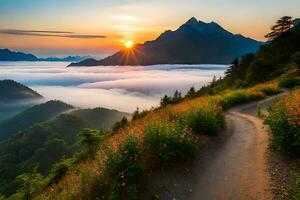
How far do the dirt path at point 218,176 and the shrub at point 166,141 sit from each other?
383 millimetres


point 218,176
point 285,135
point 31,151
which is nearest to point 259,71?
point 285,135

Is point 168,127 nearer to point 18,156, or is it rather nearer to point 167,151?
point 167,151

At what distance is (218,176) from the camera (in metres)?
9.26

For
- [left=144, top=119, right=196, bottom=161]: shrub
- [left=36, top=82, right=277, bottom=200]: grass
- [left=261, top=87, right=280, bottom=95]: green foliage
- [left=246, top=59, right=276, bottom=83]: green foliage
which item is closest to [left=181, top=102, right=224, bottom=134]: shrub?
[left=36, top=82, right=277, bottom=200]: grass

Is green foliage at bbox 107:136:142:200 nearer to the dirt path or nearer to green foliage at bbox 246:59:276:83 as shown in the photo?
the dirt path

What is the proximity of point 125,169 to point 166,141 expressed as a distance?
5.71ft

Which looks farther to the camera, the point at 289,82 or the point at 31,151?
the point at 31,151

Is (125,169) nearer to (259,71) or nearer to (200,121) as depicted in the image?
(200,121)

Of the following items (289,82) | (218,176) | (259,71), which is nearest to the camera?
(218,176)

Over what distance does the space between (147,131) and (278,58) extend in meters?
52.4

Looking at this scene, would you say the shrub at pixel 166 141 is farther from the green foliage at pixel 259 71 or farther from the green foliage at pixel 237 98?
the green foliage at pixel 259 71

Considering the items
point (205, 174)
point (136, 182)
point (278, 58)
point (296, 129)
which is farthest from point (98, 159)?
point (278, 58)

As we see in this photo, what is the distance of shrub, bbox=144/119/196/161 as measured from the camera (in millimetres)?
9352

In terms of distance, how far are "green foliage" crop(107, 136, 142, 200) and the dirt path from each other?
18.1 inches
